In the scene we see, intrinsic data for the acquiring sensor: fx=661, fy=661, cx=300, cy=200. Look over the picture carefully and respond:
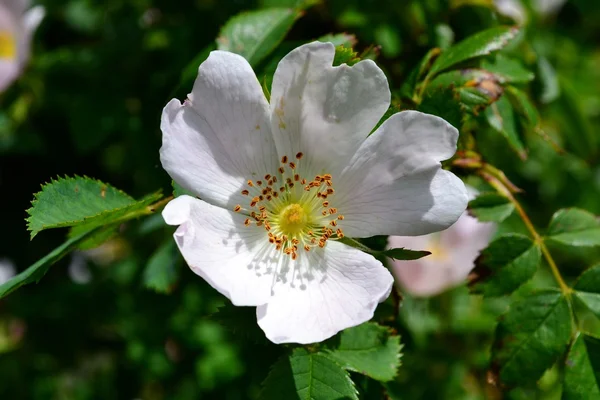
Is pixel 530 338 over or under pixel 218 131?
under

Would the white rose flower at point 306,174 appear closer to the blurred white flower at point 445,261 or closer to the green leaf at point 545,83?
the blurred white flower at point 445,261

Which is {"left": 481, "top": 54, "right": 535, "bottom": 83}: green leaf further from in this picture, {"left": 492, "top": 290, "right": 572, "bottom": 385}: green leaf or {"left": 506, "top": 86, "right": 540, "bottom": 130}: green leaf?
{"left": 492, "top": 290, "right": 572, "bottom": 385}: green leaf

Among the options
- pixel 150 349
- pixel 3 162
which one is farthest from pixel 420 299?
pixel 3 162

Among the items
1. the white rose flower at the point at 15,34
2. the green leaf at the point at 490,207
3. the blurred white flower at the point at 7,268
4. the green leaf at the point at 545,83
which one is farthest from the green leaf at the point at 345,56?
the blurred white flower at the point at 7,268

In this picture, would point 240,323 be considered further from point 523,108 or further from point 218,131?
point 523,108

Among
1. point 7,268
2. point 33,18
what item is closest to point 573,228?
point 33,18

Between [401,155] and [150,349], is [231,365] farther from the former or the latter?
[401,155]

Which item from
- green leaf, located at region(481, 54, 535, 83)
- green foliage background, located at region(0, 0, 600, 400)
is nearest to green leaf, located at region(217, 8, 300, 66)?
green foliage background, located at region(0, 0, 600, 400)
